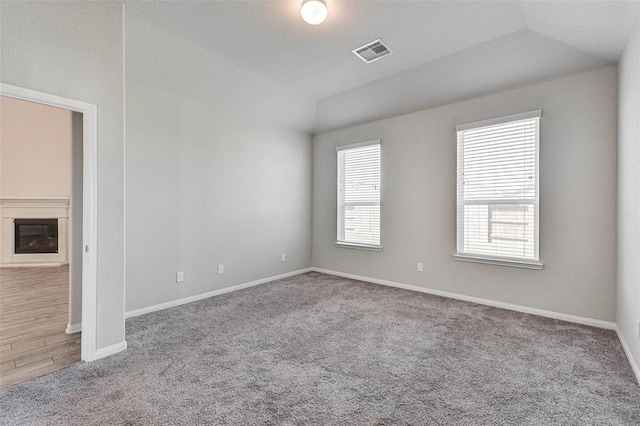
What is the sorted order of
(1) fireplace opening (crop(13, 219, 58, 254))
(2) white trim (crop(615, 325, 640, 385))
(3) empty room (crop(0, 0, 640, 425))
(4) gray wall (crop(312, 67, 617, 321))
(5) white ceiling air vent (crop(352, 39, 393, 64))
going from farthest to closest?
(1) fireplace opening (crop(13, 219, 58, 254))
(5) white ceiling air vent (crop(352, 39, 393, 64))
(4) gray wall (crop(312, 67, 617, 321))
(2) white trim (crop(615, 325, 640, 385))
(3) empty room (crop(0, 0, 640, 425))

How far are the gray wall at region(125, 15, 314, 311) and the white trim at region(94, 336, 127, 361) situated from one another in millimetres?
973

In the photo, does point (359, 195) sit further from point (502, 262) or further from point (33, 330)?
point (33, 330)

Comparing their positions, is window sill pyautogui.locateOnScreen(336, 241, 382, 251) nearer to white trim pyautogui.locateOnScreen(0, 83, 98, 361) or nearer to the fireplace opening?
white trim pyautogui.locateOnScreen(0, 83, 98, 361)

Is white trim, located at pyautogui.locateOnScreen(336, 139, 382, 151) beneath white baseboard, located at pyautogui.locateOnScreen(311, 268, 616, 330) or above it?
above

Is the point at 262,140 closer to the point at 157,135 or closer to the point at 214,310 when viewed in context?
the point at 157,135

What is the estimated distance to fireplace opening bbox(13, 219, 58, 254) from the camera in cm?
627

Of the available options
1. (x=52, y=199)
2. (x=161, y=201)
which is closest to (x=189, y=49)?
(x=161, y=201)

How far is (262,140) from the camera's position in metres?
4.96

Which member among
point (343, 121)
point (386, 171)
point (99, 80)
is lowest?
point (386, 171)

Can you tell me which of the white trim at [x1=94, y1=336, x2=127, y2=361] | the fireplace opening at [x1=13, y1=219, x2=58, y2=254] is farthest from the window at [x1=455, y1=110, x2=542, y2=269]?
the fireplace opening at [x1=13, y1=219, x2=58, y2=254]

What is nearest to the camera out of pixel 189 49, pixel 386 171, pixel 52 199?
pixel 189 49

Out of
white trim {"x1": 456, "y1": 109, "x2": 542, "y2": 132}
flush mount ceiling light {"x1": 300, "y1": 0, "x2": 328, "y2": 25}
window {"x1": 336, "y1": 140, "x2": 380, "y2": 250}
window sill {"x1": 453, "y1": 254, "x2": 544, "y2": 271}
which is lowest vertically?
window sill {"x1": 453, "y1": 254, "x2": 544, "y2": 271}

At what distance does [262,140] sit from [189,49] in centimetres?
182

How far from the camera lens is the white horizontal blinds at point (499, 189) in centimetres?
355
